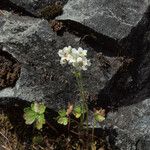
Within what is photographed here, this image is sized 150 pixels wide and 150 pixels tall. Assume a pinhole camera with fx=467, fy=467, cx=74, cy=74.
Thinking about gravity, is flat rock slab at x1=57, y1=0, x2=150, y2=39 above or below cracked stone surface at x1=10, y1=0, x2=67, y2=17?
above

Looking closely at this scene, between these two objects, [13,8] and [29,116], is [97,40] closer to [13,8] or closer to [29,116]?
[13,8]

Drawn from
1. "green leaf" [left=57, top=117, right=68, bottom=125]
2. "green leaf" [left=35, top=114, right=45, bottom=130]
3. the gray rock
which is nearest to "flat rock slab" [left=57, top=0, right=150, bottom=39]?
the gray rock

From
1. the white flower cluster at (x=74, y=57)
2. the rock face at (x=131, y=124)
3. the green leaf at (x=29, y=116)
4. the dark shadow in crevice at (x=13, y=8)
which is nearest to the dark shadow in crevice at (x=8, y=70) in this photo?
the green leaf at (x=29, y=116)

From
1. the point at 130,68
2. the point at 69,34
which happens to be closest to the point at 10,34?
the point at 69,34

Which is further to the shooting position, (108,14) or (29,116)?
(108,14)

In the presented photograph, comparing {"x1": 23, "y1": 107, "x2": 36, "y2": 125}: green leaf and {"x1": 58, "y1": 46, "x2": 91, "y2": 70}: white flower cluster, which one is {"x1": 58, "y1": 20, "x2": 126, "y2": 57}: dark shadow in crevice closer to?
{"x1": 58, "y1": 46, "x2": 91, "y2": 70}: white flower cluster

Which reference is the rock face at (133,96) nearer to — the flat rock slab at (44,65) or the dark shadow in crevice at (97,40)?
the dark shadow in crevice at (97,40)

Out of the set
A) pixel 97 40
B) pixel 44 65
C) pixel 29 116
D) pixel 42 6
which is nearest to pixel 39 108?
pixel 29 116
